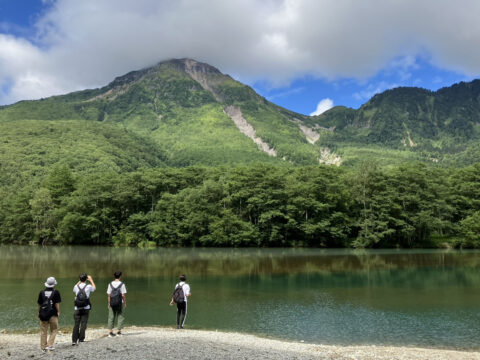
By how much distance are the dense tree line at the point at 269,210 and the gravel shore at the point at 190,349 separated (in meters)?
67.6

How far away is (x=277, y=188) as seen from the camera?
9225 centimetres

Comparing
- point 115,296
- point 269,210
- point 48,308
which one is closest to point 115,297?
point 115,296

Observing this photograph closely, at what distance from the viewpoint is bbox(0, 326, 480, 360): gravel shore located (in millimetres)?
13734

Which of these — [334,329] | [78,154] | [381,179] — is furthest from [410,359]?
[78,154]

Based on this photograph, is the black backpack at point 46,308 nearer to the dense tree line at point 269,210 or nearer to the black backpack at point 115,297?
the black backpack at point 115,297

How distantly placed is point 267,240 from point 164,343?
2940 inches

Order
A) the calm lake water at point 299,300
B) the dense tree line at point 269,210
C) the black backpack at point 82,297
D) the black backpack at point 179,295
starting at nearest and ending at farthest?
the black backpack at point 82,297
the black backpack at point 179,295
the calm lake water at point 299,300
the dense tree line at point 269,210

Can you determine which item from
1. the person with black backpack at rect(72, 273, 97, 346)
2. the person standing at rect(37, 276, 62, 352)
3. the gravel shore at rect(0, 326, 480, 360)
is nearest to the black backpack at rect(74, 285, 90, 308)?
the person with black backpack at rect(72, 273, 97, 346)

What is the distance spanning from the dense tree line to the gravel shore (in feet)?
222

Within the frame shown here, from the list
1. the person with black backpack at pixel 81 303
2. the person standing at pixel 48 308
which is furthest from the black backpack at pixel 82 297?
the person standing at pixel 48 308

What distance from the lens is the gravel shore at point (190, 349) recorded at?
1373 centimetres

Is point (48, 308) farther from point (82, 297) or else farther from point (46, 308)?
point (82, 297)

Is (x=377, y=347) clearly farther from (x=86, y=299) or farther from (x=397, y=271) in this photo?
(x=397, y=271)

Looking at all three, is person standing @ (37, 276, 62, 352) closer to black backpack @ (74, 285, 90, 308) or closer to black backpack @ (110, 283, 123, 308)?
Answer: black backpack @ (74, 285, 90, 308)
